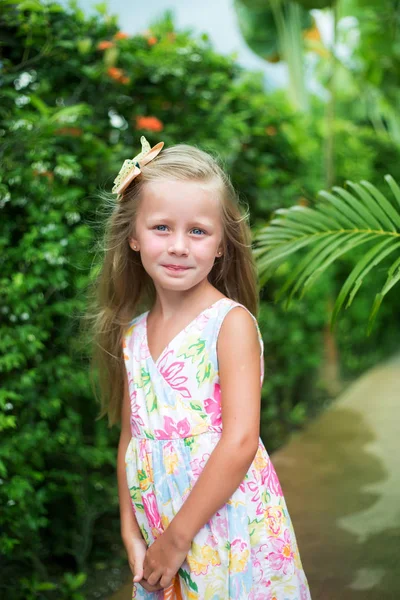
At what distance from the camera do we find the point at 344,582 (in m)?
2.39

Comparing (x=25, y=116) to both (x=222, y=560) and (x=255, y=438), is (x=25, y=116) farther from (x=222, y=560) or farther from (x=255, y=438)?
(x=222, y=560)

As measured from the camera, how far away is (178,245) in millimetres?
1470

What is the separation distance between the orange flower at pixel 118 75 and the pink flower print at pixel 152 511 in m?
1.87

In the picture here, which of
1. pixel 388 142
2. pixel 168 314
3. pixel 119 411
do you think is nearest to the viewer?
pixel 168 314

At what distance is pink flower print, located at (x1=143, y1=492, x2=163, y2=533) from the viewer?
1574 mm

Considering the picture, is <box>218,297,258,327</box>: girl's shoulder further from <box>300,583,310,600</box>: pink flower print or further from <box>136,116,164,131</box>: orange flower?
<box>136,116,164,131</box>: orange flower

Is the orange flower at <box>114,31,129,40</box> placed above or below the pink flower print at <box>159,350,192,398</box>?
above

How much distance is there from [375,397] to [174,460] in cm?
337

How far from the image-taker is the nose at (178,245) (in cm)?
147

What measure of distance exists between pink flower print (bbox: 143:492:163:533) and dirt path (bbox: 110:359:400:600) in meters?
0.98

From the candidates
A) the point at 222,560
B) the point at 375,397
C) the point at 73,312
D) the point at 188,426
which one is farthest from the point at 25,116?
the point at 375,397

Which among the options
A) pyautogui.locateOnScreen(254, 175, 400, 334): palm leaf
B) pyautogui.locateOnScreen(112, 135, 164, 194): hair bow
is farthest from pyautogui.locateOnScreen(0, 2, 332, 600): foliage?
pyautogui.locateOnScreen(254, 175, 400, 334): palm leaf

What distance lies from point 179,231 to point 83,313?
100 centimetres

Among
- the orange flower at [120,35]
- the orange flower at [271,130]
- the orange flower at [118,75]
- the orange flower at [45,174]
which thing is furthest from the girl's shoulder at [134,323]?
the orange flower at [271,130]
